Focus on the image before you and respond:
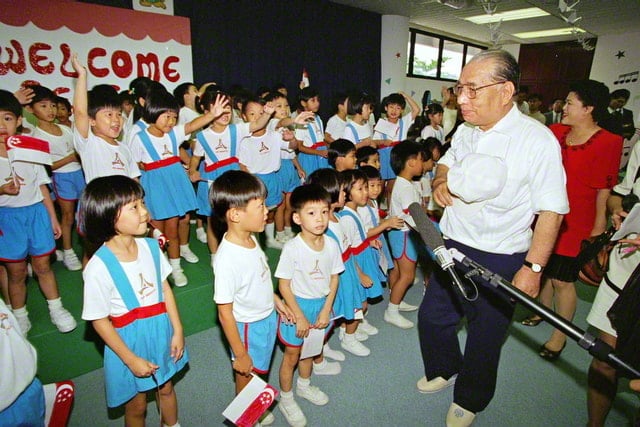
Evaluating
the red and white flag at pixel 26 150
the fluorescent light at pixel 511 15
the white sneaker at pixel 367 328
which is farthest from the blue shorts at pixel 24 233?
the fluorescent light at pixel 511 15

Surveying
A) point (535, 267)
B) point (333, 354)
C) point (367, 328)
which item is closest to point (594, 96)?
point (535, 267)

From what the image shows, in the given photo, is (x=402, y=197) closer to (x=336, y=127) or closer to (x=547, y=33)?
(x=336, y=127)

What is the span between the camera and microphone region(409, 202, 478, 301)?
0.98m

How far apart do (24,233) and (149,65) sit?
3.06 metres

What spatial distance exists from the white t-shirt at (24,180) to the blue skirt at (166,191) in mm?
548

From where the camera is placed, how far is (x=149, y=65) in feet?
14.4

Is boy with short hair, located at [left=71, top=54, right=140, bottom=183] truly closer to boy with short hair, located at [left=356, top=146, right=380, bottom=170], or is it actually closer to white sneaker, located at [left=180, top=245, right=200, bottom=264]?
white sneaker, located at [left=180, top=245, right=200, bottom=264]

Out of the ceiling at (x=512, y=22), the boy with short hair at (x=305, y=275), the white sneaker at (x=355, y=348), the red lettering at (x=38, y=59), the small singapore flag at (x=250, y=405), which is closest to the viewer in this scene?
the small singapore flag at (x=250, y=405)

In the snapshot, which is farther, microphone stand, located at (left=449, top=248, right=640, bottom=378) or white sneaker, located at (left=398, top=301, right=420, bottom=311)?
white sneaker, located at (left=398, top=301, right=420, bottom=311)

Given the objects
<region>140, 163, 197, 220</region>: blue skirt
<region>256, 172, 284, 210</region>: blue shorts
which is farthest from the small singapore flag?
<region>256, 172, 284, 210</region>: blue shorts

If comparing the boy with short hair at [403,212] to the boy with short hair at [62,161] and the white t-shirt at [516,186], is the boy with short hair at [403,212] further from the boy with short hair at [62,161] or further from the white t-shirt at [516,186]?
the boy with short hair at [62,161]

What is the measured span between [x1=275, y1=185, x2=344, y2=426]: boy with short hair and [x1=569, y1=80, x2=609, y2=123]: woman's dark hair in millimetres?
1520

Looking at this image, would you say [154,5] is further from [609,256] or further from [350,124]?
[609,256]

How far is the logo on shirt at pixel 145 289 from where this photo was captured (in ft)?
4.58
